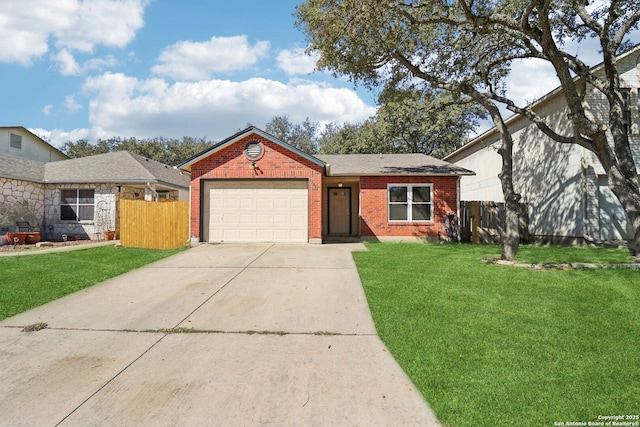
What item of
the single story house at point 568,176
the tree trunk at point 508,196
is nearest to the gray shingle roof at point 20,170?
the tree trunk at point 508,196

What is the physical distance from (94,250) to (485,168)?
776 inches

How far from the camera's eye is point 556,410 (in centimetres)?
278

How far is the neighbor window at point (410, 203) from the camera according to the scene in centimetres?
1475

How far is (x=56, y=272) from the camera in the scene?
836 centimetres

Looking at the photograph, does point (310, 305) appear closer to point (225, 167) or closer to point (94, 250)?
point (225, 167)

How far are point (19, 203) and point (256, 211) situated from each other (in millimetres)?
11112

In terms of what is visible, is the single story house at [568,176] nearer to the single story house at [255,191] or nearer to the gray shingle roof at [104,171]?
the single story house at [255,191]

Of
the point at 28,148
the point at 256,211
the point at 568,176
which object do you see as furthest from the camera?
the point at 28,148

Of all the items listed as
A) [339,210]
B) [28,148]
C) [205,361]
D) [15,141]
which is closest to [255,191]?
[339,210]

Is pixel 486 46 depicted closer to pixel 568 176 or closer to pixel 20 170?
pixel 568 176

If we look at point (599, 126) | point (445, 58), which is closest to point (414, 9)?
point (445, 58)

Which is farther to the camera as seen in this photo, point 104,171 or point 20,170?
point 104,171

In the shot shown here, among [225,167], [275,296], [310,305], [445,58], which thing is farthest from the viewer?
[225,167]

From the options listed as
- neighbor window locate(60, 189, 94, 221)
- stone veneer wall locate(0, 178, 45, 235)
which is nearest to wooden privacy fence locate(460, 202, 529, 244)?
neighbor window locate(60, 189, 94, 221)
